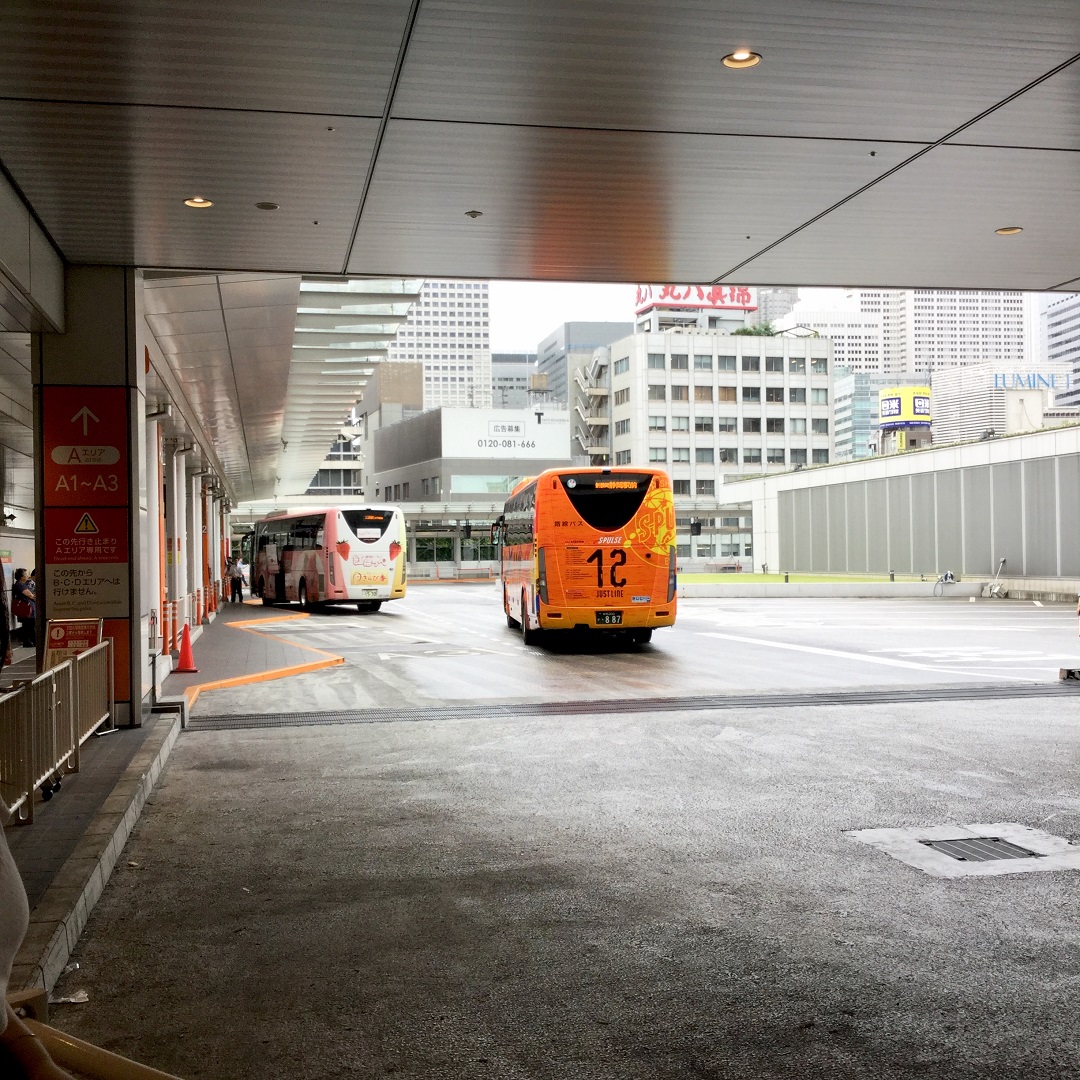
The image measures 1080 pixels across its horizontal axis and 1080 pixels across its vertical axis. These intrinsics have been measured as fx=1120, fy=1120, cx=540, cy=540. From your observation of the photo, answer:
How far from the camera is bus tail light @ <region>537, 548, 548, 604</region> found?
800 inches

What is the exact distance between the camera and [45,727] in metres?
7.30

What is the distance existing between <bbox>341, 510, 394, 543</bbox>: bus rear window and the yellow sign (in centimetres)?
6185

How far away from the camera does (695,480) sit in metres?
109

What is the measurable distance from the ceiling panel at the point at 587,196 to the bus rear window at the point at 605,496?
9074 mm

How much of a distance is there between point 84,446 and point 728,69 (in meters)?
7.13

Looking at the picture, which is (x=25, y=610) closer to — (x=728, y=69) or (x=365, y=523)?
(x=365, y=523)

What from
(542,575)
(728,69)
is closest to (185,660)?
(542,575)

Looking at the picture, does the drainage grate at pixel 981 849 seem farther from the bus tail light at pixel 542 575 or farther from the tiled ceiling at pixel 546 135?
the bus tail light at pixel 542 575

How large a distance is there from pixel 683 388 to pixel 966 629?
85.8 m

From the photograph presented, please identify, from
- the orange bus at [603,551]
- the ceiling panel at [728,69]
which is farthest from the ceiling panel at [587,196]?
the orange bus at [603,551]

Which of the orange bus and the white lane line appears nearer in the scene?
the white lane line

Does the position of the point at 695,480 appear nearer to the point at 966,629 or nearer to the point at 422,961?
the point at 966,629

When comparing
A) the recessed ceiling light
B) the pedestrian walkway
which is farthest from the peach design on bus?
the recessed ceiling light

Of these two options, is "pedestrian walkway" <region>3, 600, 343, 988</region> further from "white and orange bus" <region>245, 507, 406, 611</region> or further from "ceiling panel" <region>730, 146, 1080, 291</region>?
"white and orange bus" <region>245, 507, 406, 611</region>
